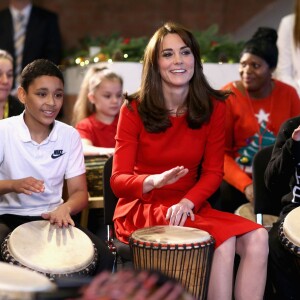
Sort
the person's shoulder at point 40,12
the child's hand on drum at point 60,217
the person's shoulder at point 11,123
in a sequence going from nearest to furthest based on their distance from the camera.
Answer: the child's hand on drum at point 60,217
the person's shoulder at point 11,123
the person's shoulder at point 40,12

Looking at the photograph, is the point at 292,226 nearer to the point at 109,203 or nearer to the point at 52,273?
the point at 109,203

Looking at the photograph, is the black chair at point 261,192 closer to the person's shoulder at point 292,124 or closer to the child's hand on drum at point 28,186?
the person's shoulder at point 292,124

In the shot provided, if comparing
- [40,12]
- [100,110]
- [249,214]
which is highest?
[40,12]

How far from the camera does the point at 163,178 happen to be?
11.5 feet

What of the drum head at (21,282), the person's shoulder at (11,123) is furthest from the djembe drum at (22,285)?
the person's shoulder at (11,123)

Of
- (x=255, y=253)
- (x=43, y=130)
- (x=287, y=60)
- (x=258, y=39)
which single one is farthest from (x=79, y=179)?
(x=287, y=60)

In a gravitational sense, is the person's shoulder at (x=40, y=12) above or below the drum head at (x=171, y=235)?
above

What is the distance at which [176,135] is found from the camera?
3887 mm

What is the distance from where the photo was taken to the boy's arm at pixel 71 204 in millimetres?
3576

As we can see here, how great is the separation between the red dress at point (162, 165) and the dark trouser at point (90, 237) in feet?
0.61

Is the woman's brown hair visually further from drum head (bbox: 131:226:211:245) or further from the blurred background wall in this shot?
the blurred background wall

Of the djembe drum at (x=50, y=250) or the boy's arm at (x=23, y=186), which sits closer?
the djembe drum at (x=50, y=250)

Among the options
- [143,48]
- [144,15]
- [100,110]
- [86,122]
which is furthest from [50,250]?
[144,15]

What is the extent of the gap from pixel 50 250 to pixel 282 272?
116cm
